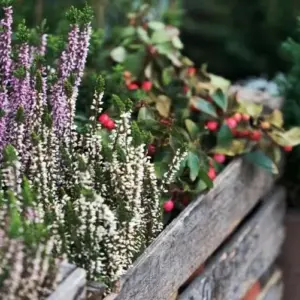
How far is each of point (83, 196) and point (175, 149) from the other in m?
0.37

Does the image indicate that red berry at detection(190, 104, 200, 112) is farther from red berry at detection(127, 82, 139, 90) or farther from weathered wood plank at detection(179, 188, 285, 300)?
weathered wood plank at detection(179, 188, 285, 300)

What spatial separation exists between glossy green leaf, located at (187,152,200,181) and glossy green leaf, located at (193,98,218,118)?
25cm

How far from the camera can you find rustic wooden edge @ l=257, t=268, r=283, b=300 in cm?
212

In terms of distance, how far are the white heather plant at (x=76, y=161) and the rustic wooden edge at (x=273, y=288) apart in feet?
2.14

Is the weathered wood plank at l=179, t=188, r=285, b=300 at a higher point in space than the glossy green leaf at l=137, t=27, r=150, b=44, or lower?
lower

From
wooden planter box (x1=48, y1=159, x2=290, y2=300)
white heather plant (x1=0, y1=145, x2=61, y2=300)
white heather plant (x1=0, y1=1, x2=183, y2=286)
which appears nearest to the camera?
white heather plant (x1=0, y1=145, x2=61, y2=300)

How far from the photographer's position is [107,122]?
1.62 meters

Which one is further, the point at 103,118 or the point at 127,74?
the point at 127,74

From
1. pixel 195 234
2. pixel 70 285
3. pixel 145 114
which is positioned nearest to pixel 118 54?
pixel 145 114

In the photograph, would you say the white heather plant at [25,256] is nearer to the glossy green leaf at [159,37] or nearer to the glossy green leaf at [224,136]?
the glossy green leaf at [224,136]

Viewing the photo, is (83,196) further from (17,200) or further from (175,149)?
(175,149)

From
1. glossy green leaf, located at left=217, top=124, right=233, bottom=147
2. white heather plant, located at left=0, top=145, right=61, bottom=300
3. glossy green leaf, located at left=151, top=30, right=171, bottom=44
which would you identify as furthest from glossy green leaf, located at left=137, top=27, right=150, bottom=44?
white heather plant, located at left=0, top=145, right=61, bottom=300

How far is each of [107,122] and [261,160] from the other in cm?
46

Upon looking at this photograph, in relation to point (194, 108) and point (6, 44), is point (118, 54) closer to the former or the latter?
point (194, 108)
